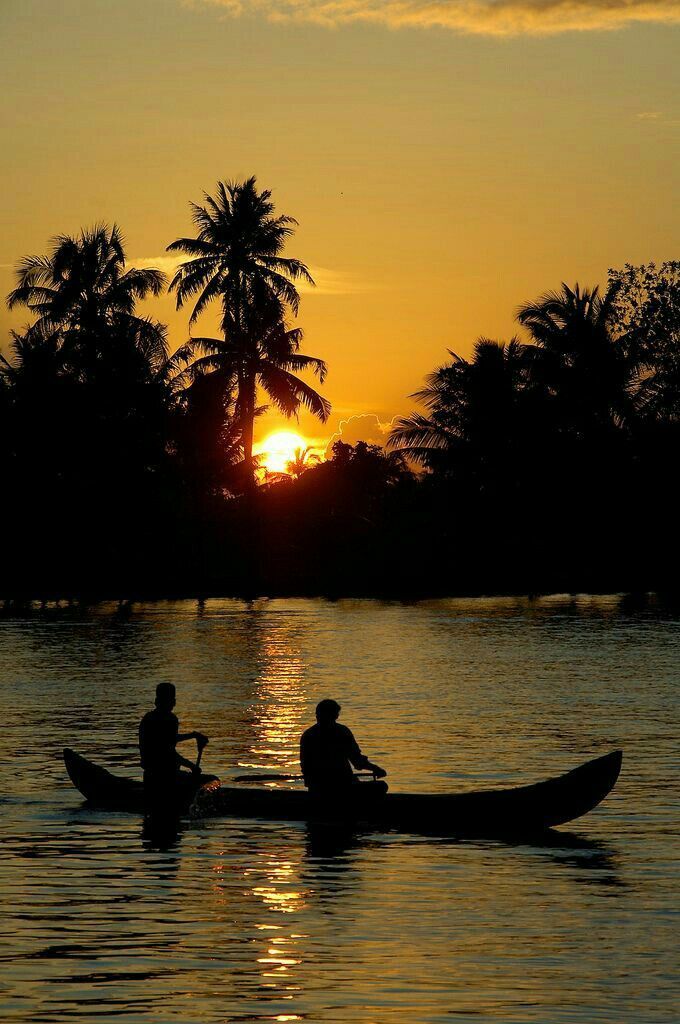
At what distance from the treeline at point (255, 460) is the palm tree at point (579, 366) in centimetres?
9

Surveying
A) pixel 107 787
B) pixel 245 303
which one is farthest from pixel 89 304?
pixel 107 787

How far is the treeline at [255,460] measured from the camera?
72750mm

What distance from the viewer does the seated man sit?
752 inches

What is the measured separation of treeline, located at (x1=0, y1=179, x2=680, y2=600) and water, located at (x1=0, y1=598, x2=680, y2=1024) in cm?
3542

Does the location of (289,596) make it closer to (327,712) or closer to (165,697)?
(165,697)

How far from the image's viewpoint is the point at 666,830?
64.5 ft

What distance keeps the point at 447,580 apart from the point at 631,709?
164 ft

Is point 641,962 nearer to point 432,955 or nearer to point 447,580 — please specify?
point 432,955

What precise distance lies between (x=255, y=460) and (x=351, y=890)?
63249mm

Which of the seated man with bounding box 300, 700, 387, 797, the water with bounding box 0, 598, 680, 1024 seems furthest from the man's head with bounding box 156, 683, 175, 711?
the seated man with bounding box 300, 700, 387, 797

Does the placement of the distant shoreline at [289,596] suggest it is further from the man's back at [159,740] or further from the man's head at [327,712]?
the man's head at [327,712]

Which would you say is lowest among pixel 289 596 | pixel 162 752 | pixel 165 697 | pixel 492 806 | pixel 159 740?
pixel 492 806

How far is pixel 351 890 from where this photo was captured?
53.5 ft

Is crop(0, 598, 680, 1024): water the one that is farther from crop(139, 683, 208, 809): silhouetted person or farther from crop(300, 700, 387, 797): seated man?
crop(300, 700, 387, 797): seated man
